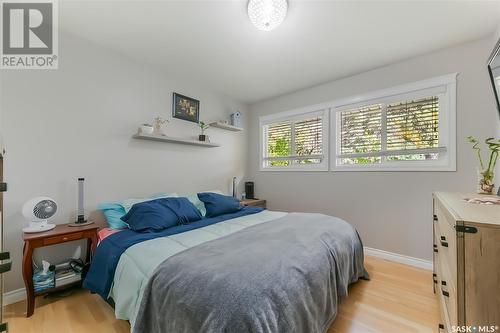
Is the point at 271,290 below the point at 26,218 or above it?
below

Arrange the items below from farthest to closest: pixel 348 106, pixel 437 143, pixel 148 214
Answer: pixel 348 106 → pixel 437 143 → pixel 148 214

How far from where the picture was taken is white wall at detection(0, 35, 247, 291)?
1970 mm

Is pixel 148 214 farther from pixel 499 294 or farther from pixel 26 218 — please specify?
pixel 499 294

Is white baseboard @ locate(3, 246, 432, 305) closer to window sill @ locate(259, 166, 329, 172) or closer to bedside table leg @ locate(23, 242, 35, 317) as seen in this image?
bedside table leg @ locate(23, 242, 35, 317)

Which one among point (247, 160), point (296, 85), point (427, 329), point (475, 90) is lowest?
point (427, 329)

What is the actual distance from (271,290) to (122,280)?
108 centimetres

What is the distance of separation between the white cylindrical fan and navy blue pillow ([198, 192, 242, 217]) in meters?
1.45

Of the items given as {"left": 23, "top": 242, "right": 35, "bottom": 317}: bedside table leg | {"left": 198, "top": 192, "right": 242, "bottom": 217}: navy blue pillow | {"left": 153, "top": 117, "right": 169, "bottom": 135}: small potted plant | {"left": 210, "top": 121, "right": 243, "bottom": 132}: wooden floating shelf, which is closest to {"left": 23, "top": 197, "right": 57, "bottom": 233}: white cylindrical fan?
{"left": 23, "top": 242, "right": 35, "bottom": 317}: bedside table leg

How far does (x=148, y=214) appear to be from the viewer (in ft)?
6.73

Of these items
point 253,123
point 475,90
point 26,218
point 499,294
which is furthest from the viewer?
point 253,123

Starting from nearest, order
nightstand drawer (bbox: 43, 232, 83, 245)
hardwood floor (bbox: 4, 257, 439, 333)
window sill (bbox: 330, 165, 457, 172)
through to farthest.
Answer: hardwood floor (bbox: 4, 257, 439, 333), nightstand drawer (bbox: 43, 232, 83, 245), window sill (bbox: 330, 165, 457, 172)

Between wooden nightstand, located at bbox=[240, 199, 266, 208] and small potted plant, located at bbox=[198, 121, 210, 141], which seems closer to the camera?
small potted plant, located at bbox=[198, 121, 210, 141]

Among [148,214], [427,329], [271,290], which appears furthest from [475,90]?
[148,214]

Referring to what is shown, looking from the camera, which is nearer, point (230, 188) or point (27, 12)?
point (27, 12)
